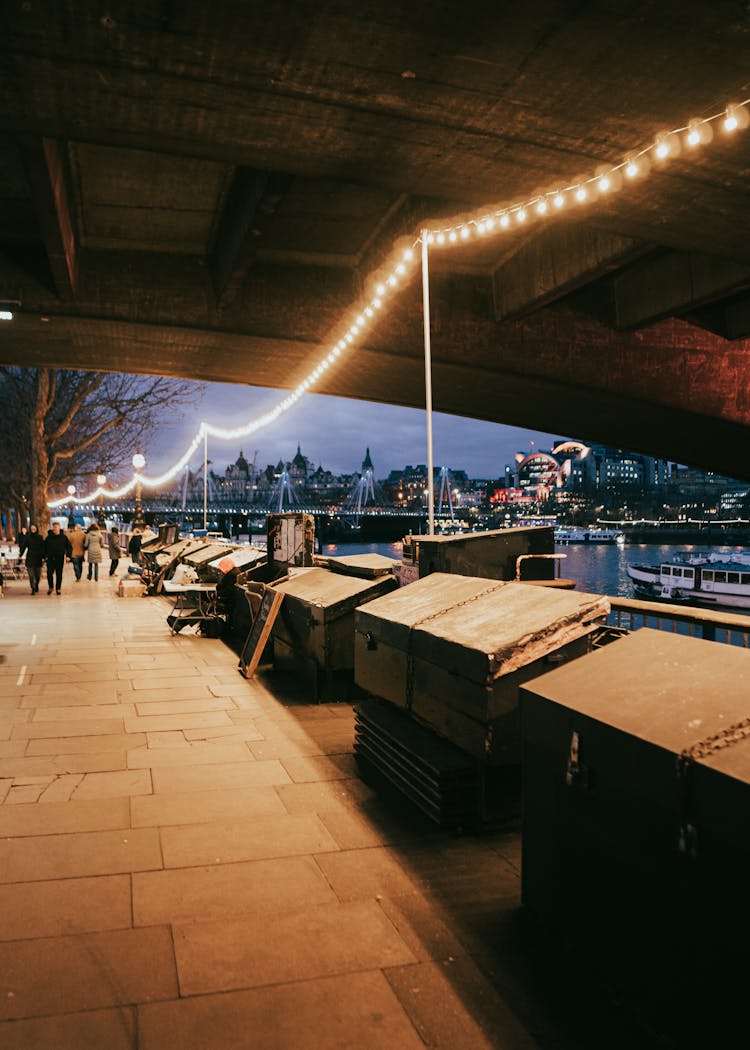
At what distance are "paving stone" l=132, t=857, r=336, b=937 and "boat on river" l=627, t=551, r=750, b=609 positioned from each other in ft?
150

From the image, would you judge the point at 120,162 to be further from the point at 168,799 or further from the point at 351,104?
the point at 168,799

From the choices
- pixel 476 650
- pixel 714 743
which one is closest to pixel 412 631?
pixel 476 650

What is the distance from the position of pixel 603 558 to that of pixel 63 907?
97673 mm

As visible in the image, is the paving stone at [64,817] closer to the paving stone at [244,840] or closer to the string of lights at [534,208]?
the paving stone at [244,840]

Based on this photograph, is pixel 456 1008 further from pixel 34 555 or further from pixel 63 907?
pixel 34 555

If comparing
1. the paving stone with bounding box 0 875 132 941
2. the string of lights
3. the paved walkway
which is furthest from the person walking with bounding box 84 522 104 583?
the paving stone with bounding box 0 875 132 941

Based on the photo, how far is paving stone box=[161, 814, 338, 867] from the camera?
4.24 m

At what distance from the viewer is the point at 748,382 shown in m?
14.3

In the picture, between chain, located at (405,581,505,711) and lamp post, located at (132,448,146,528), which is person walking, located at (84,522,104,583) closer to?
lamp post, located at (132,448,146,528)

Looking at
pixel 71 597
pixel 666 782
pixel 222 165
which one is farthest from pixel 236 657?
pixel 71 597

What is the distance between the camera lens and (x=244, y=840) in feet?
14.6

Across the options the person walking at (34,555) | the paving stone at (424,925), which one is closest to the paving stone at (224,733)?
the paving stone at (424,925)

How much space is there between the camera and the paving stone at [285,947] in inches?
123

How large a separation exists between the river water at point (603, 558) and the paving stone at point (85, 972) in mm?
45444
